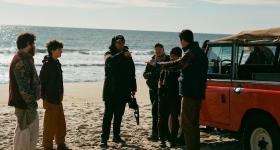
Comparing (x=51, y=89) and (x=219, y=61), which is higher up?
(x=219, y=61)

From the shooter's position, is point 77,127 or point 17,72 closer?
point 17,72

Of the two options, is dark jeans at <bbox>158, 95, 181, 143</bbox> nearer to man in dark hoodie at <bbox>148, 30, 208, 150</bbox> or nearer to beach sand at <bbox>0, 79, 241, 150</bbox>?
beach sand at <bbox>0, 79, 241, 150</bbox>

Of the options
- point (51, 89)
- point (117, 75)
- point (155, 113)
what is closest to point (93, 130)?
point (155, 113)

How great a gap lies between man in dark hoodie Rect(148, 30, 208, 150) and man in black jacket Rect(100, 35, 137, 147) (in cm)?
153

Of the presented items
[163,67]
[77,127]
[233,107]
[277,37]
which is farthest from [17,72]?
[77,127]

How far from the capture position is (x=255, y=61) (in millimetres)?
7641

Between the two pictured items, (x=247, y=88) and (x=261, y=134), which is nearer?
(x=261, y=134)

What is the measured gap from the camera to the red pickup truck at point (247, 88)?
637 centimetres

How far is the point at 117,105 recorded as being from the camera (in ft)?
27.7

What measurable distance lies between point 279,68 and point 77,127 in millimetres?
4834

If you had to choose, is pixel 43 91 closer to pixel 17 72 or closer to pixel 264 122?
pixel 17 72

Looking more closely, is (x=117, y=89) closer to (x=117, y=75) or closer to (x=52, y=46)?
(x=117, y=75)

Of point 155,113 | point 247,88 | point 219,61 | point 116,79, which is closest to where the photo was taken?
point 247,88

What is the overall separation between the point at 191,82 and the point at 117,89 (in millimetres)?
1895
